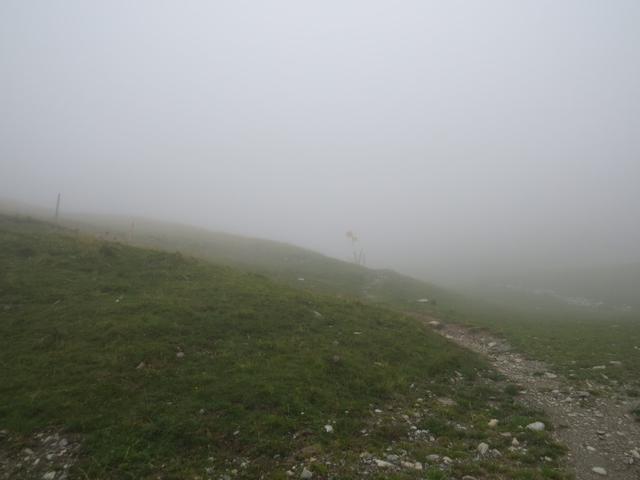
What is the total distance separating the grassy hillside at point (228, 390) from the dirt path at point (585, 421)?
0.83 m

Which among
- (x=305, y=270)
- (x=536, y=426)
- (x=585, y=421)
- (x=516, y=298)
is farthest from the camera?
(x=516, y=298)

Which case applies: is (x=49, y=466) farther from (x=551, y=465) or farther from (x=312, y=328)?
(x=551, y=465)

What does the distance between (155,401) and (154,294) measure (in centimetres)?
1013

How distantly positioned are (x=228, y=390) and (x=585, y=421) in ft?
40.6

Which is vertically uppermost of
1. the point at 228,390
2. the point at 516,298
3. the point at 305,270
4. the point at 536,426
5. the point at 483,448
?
the point at 536,426

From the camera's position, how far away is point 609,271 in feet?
279

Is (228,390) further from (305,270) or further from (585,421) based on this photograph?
(305,270)

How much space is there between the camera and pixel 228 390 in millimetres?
11430

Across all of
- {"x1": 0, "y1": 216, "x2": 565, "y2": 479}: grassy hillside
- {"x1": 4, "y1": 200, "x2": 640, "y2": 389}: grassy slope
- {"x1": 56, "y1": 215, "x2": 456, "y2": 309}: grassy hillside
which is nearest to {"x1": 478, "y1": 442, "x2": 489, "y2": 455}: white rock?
{"x1": 0, "y1": 216, "x2": 565, "y2": 479}: grassy hillside

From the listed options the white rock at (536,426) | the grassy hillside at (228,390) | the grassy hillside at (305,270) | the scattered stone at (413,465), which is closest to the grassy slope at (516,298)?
the grassy hillside at (305,270)

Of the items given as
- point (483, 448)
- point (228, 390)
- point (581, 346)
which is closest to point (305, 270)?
point (581, 346)

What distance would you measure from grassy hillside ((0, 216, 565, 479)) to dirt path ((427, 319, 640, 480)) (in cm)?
83

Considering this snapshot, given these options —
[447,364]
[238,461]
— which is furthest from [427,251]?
[238,461]

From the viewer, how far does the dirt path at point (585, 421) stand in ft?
30.2
